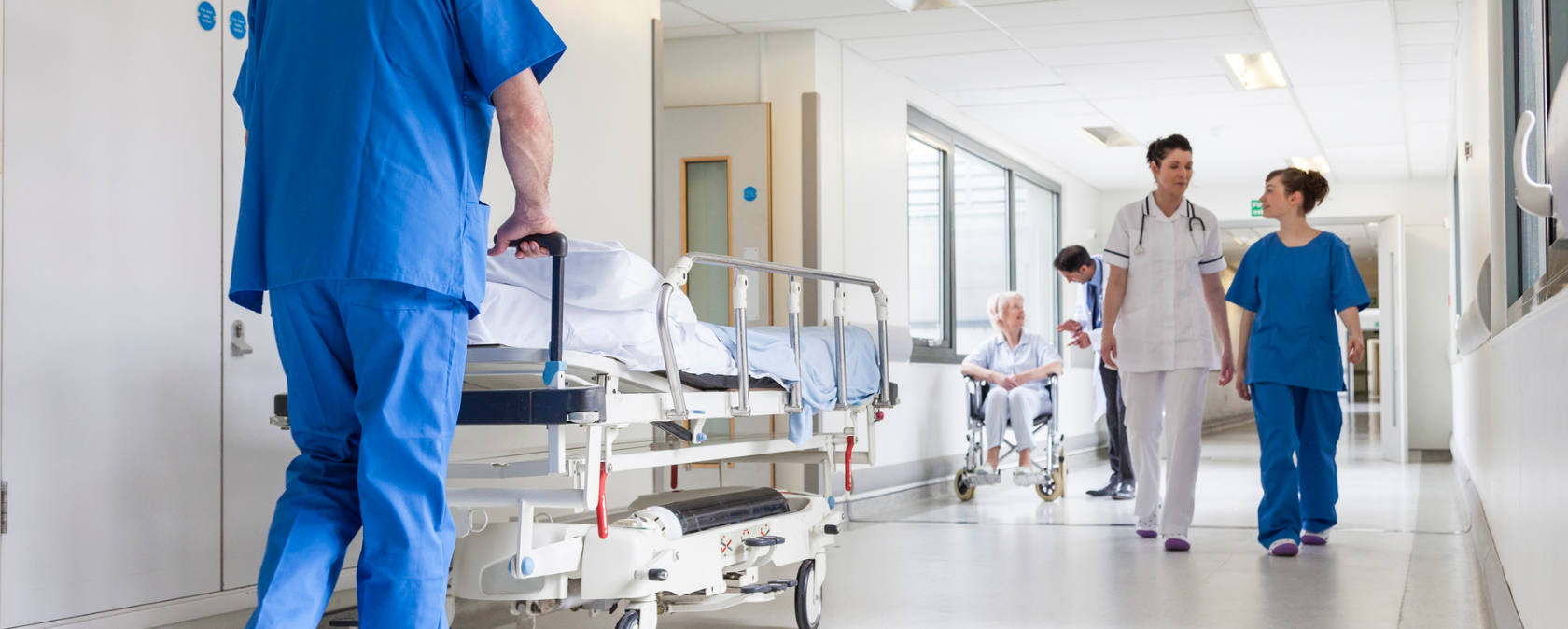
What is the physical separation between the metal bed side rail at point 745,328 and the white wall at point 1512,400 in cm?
147

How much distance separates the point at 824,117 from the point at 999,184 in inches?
139

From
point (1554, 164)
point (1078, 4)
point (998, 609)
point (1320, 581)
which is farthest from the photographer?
point (1078, 4)

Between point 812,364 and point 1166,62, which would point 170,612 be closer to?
point 812,364

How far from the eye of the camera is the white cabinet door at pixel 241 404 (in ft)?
10.5

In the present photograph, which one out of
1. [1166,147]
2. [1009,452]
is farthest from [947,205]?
[1166,147]

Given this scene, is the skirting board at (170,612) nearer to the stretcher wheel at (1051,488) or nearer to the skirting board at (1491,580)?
the skirting board at (1491,580)

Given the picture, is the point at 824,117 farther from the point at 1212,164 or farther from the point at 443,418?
the point at 1212,164

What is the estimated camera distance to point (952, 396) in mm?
8383

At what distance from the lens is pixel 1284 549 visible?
16.0 ft

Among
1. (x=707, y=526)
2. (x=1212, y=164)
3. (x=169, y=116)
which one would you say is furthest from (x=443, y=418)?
(x=1212, y=164)

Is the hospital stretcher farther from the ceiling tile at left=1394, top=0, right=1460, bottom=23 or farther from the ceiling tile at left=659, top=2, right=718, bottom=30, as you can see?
the ceiling tile at left=1394, top=0, right=1460, bottom=23

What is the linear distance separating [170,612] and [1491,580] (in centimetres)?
314

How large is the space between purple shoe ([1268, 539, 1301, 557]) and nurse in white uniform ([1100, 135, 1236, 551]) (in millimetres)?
321

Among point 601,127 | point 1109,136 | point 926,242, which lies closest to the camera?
point 601,127
